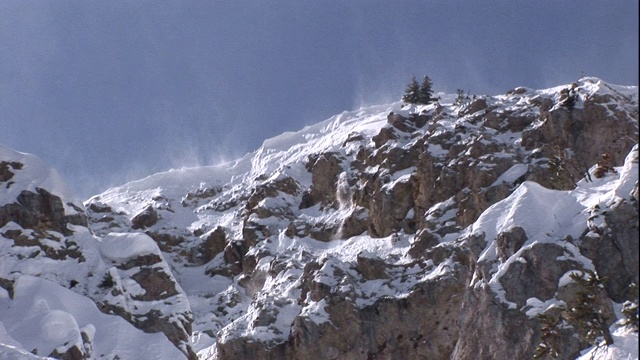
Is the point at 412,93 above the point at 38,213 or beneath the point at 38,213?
above

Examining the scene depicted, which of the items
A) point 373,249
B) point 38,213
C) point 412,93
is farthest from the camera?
point 412,93

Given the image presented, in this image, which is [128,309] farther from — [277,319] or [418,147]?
[418,147]

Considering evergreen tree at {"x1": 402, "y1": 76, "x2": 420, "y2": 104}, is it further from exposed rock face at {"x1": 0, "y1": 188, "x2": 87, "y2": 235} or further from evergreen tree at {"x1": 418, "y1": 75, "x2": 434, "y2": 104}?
exposed rock face at {"x1": 0, "y1": 188, "x2": 87, "y2": 235}

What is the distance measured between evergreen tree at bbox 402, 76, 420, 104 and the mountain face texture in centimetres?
1323

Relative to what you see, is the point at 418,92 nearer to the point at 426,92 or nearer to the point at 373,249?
the point at 426,92

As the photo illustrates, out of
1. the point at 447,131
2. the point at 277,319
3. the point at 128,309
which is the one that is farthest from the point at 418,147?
the point at 128,309

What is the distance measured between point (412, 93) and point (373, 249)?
126ft

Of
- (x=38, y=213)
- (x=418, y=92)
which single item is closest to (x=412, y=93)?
(x=418, y=92)

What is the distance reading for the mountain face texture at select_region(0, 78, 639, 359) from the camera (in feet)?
125

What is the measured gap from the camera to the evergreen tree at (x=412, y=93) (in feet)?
314

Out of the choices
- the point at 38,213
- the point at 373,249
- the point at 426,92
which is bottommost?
the point at 373,249

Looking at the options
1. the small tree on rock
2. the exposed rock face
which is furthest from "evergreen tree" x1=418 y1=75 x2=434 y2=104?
the exposed rock face

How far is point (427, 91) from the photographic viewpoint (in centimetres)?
9694

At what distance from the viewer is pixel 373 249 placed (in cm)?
6300
